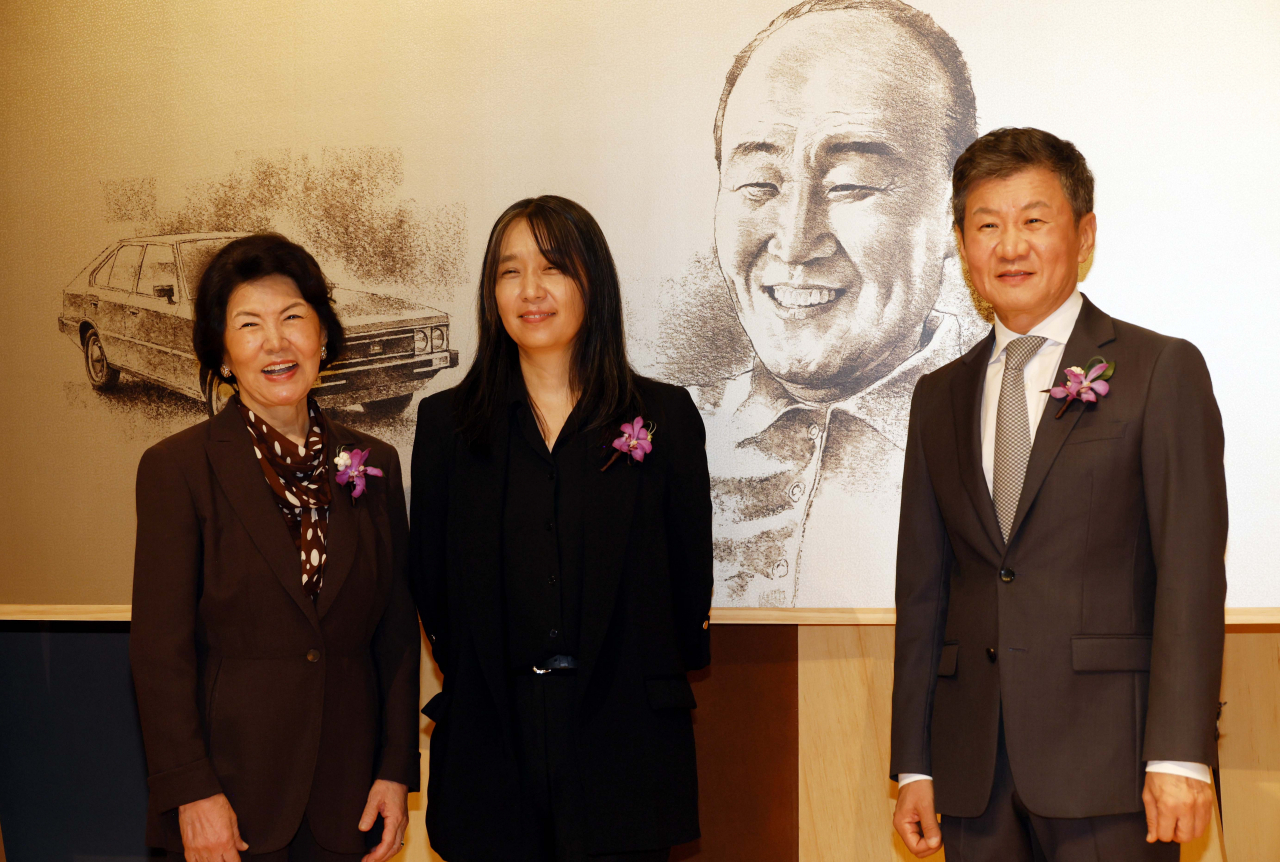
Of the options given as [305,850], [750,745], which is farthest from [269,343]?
[750,745]

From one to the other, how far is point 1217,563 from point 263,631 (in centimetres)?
190

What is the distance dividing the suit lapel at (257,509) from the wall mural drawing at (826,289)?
4.21 feet

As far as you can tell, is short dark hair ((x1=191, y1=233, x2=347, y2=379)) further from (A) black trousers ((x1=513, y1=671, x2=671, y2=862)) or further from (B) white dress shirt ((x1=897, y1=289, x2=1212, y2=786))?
(B) white dress shirt ((x1=897, y1=289, x2=1212, y2=786))

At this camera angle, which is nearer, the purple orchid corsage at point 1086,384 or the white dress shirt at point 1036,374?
the purple orchid corsage at point 1086,384

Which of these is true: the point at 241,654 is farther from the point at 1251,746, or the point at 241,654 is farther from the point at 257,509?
the point at 1251,746

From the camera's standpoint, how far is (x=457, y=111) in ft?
10.2

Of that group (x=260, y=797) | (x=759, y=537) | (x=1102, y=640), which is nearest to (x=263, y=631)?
(x=260, y=797)

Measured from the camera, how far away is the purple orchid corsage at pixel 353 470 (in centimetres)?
228

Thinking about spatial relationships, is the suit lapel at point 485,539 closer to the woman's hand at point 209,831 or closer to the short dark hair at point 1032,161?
the woman's hand at point 209,831

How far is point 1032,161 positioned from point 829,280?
859 mm

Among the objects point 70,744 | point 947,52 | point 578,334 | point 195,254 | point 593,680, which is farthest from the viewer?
point 70,744

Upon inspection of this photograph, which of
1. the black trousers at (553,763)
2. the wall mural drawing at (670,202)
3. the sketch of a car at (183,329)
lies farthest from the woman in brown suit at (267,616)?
the wall mural drawing at (670,202)

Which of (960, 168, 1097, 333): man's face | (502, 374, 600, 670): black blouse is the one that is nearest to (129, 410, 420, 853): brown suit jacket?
(502, 374, 600, 670): black blouse

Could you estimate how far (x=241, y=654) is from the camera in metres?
2.12
